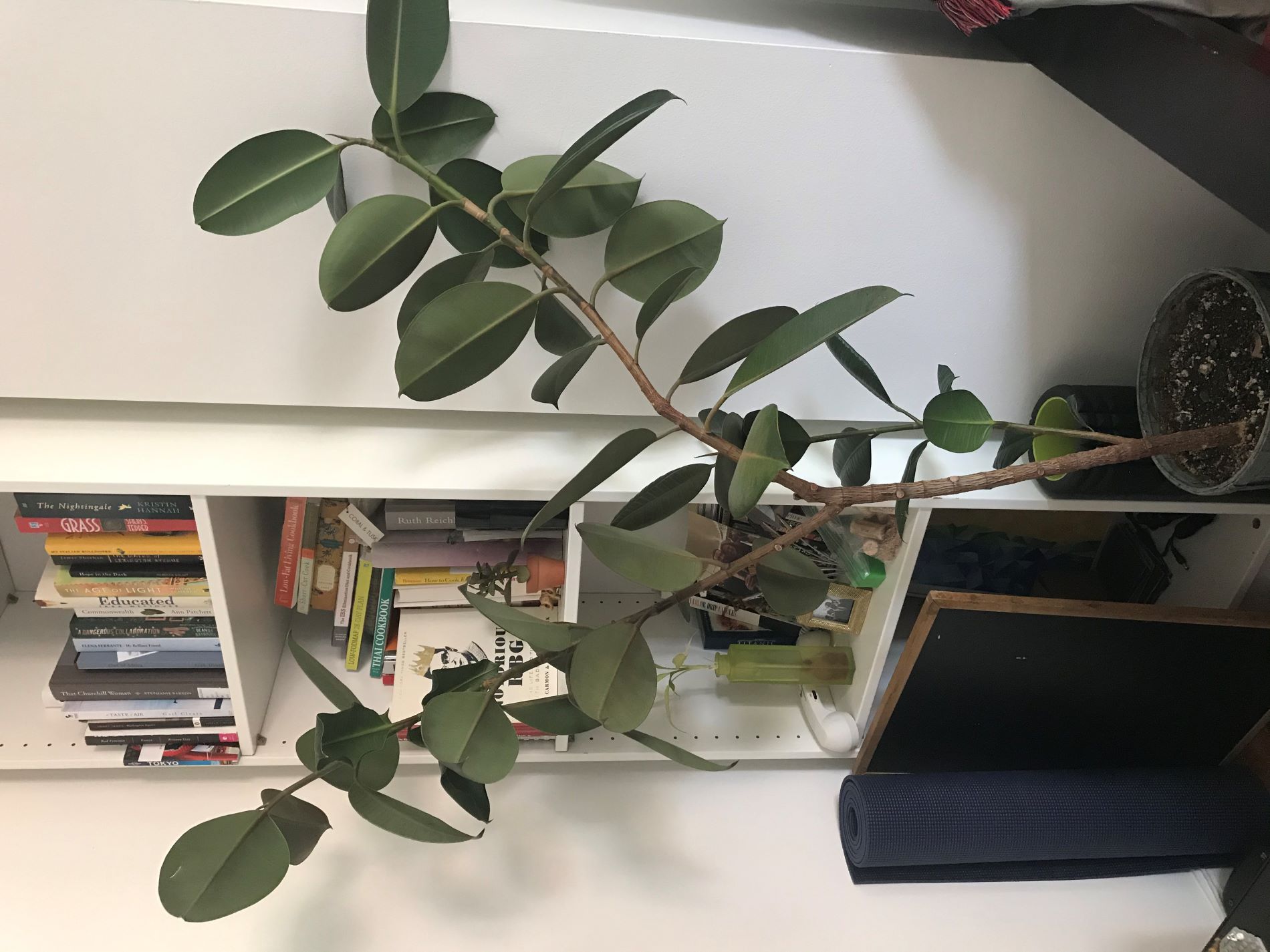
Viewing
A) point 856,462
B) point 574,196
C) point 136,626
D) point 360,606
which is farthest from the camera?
point 360,606

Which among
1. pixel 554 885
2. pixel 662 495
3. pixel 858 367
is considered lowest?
pixel 554 885

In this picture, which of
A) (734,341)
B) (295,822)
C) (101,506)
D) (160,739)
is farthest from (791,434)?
(160,739)

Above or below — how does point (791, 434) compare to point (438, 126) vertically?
below

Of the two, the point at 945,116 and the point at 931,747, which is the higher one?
the point at 945,116

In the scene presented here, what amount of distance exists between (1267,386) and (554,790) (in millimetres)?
843

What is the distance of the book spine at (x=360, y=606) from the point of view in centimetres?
109

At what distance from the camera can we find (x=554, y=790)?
1098 millimetres

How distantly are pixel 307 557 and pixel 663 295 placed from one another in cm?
60

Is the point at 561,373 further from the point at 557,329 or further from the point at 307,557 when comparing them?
the point at 307,557

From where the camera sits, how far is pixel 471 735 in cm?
71

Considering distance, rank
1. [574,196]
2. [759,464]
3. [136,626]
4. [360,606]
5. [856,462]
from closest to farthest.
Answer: [759,464] < [574,196] < [856,462] < [136,626] < [360,606]

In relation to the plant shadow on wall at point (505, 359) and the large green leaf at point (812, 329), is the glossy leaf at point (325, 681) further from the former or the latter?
the large green leaf at point (812, 329)

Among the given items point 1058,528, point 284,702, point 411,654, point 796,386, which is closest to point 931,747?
point 1058,528

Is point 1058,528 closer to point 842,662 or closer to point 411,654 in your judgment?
point 842,662
